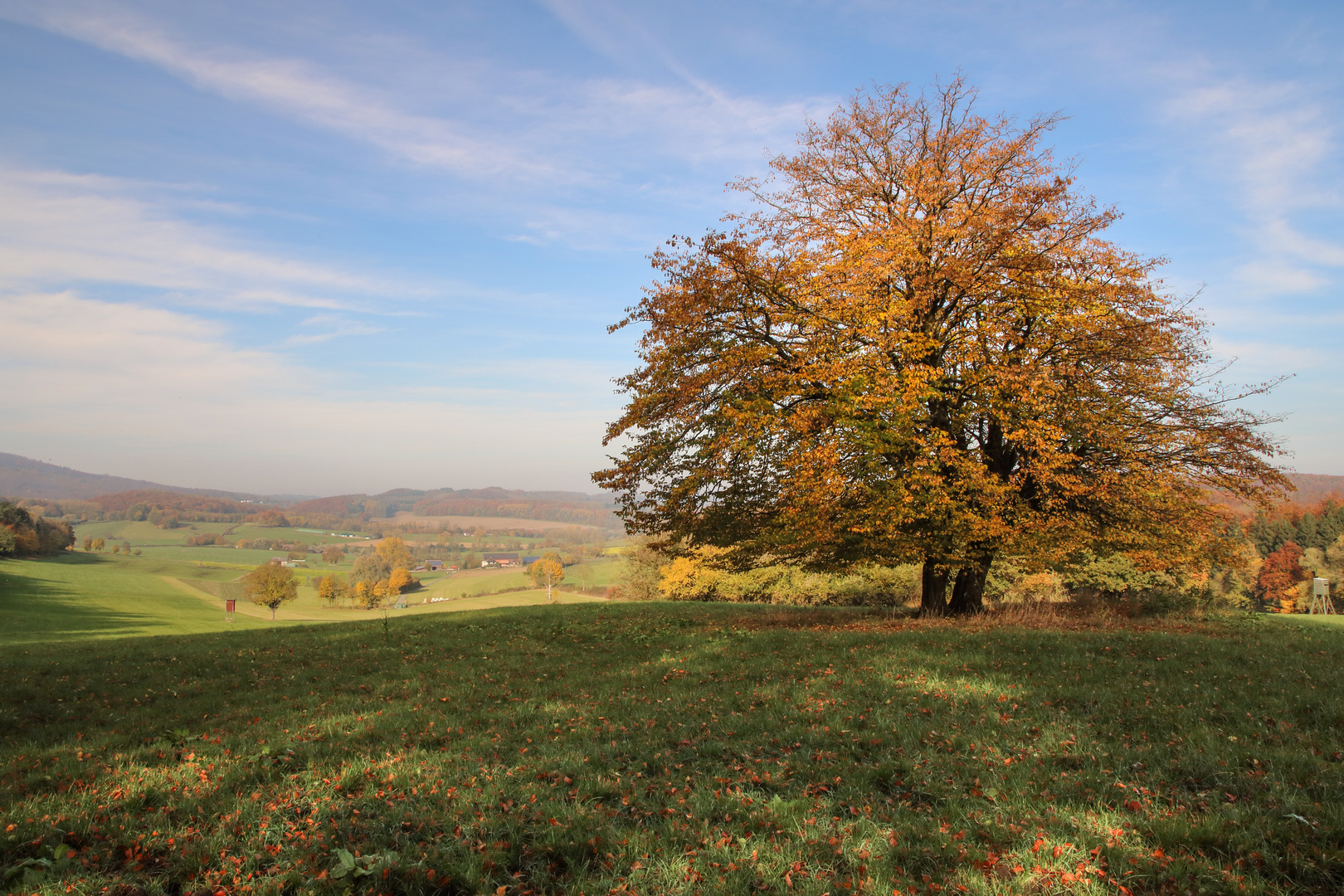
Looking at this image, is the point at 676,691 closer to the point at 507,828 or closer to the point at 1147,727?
the point at 507,828

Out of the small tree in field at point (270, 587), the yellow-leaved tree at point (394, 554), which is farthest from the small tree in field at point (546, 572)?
the small tree in field at point (270, 587)

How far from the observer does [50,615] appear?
41500mm

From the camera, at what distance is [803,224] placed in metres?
19.3

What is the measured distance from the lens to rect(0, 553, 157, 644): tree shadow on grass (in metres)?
32.9

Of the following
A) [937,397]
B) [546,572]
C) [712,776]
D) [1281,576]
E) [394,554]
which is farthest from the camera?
[394,554]

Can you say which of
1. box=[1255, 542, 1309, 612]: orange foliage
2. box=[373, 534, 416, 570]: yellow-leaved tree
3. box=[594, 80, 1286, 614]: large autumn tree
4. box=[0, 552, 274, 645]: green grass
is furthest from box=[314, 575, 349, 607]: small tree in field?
box=[1255, 542, 1309, 612]: orange foliage

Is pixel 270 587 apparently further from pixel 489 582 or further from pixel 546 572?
pixel 489 582

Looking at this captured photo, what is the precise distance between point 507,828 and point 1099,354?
55.9 feet

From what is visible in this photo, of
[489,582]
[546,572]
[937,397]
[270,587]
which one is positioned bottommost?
[489,582]

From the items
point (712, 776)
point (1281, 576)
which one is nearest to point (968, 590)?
point (712, 776)

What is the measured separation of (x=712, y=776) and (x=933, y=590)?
48.4 feet

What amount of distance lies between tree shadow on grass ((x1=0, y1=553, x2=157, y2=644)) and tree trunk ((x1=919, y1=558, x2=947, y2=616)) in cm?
3206

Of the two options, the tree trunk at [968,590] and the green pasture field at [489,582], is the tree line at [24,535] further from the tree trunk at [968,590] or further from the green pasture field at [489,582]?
the tree trunk at [968,590]

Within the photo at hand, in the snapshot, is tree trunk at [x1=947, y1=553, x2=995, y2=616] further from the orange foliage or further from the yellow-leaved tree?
the yellow-leaved tree
